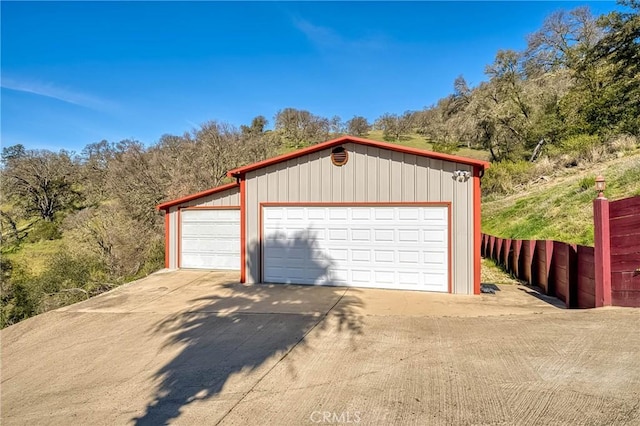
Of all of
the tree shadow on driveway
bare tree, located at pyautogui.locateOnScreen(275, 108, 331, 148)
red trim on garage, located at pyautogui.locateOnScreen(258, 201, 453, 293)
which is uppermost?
bare tree, located at pyautogui.locateOnScreen(275, 108, 331, 148)

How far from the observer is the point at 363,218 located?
26.7 ft

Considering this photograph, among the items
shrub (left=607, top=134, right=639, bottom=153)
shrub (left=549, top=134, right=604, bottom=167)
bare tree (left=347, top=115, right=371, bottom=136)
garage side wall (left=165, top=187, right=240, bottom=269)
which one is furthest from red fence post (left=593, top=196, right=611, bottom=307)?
bare tree (left=347, top=115, right=371, bottom=136)

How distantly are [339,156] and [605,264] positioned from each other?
5.31m

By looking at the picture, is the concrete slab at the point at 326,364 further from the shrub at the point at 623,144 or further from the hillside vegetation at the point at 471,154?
the shrub at the point at 623,144

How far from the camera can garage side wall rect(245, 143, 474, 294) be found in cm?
751

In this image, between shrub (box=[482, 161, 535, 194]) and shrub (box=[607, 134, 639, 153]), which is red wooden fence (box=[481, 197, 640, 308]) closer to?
shrub (box=[607, 134, 639, 153])

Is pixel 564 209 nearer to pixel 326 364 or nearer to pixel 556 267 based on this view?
pixel 556 267

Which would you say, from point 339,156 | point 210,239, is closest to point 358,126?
point 210,239

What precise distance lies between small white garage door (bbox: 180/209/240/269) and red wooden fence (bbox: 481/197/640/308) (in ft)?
26.5

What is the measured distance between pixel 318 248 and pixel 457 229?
10.4 ft

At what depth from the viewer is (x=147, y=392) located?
11.7 ft

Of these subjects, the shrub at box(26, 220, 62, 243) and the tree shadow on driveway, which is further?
the shrub at box(26, 220, 62, 243)

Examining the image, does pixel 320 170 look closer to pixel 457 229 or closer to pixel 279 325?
pixel 457 229

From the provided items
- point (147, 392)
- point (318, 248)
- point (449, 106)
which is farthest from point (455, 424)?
point (449, 106)
